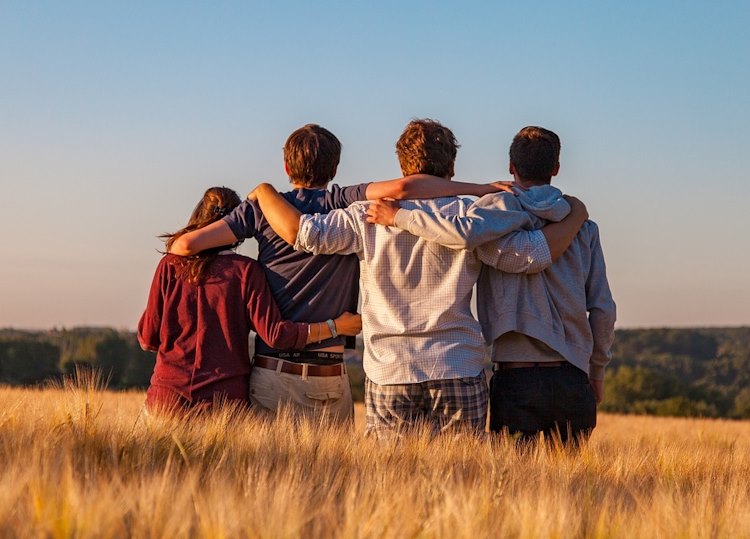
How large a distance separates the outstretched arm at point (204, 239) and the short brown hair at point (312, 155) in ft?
1.70

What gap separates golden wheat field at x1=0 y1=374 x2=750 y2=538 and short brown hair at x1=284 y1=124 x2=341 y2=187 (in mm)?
1485

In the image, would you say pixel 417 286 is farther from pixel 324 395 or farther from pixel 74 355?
pixel 74 355

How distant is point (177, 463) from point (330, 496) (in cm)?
91

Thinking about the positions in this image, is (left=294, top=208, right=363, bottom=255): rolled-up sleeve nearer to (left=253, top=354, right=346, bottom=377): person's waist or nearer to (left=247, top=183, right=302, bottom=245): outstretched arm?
(left=247, top=183, right=302, bottom=245): outstretched arm

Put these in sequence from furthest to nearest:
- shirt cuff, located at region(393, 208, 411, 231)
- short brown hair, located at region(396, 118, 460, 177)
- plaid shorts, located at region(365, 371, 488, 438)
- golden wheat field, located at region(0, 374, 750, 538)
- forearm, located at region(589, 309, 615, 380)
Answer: forearm, located at region(589, 309, 615, 380), short brown hair, located at region(396, 118, 460, 177), plaid shorts, located at region(365, 371, 488, 438), shirt cuff, located at region(393, 208, 411, 231), golden wheat field, located at region(0, 374, 750, 538)

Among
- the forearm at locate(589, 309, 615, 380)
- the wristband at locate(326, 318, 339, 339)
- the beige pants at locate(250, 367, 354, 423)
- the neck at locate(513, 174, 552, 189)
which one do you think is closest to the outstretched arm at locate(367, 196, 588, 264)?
the neck at locate(513, 174, 552, 189)

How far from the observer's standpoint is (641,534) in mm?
3680

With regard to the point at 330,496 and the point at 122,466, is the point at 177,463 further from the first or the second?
the point at 330,496

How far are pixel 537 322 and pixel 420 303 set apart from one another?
0.71 m

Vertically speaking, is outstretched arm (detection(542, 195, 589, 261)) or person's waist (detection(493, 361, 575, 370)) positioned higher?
outstretched arm (detection(542, 195, 589, 261))

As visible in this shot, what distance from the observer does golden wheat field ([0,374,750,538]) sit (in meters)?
3.28

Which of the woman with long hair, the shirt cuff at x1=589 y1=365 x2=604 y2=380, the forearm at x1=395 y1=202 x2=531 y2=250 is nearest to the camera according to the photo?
the forearm at x1=395 y1=202 x2=531 y2=250

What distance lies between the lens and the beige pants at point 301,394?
5945 millimetres

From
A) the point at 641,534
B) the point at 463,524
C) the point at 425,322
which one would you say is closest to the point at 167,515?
the point at 463,524
